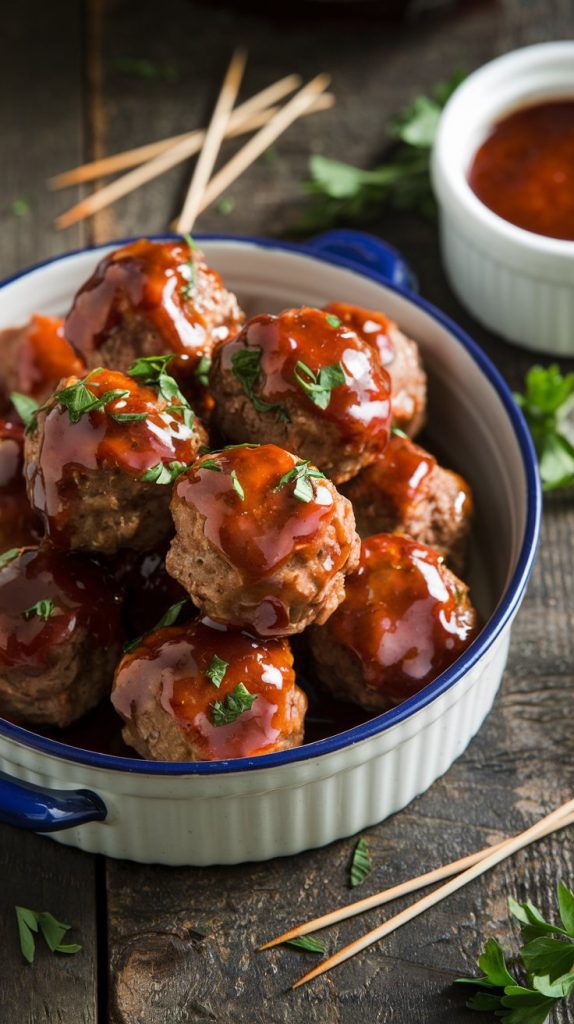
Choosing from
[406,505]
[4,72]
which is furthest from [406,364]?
[4,72]

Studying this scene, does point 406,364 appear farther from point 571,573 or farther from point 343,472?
point 571,573

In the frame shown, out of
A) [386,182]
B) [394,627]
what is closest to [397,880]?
[394,627]

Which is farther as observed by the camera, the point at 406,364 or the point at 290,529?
the point at 406,364

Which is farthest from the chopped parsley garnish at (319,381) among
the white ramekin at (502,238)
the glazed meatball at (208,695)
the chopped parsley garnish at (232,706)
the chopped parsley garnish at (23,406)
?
the white ramekin at (502,238)

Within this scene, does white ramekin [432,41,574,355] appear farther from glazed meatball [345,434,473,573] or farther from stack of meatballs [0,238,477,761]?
glazed meatball [345,434,473,573]

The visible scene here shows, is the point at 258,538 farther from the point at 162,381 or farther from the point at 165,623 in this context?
the point at 162,381
